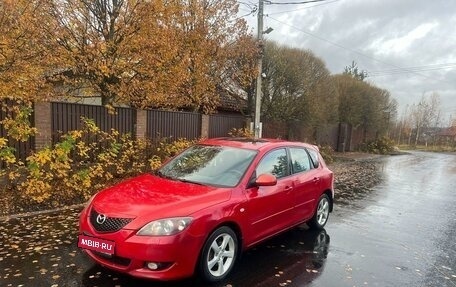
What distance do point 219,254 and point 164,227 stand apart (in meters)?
0.81

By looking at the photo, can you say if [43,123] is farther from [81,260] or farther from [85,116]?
[81,260]

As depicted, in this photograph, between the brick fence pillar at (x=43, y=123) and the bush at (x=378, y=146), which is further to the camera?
the bush at (x=378, y=146)

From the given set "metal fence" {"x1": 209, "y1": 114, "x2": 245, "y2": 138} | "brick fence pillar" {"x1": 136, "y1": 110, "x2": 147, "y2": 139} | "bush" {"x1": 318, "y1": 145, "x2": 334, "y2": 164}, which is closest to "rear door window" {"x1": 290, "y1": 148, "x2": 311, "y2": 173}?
"brick fence pillar" {"x1": 136, "y1": 110, "x2": 147, "y2": 139}

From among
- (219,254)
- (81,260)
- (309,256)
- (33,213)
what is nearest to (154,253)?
(219,254)

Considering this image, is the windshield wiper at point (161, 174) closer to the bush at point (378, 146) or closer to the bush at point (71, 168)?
the bush at point (71, 168)

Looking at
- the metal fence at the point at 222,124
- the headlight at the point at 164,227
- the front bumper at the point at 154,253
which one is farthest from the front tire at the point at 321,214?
the metal fence at the point at 222,124

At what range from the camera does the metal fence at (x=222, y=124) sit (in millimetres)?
15200

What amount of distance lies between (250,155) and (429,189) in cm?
958

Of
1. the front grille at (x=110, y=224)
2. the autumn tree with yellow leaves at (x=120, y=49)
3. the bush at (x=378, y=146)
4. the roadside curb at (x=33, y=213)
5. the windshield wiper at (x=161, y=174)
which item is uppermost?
the autumn tree with yellow leaves at (x=120, y=49)

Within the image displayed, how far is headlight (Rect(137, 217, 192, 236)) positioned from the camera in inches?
148

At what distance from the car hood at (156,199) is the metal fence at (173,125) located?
7647 mm

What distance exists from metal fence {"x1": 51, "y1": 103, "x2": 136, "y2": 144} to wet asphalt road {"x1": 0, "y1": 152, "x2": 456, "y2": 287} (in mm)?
3517

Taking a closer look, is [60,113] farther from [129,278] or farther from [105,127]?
[129,278]

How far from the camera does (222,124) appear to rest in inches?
623
